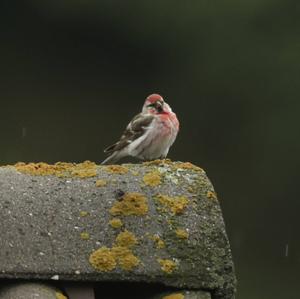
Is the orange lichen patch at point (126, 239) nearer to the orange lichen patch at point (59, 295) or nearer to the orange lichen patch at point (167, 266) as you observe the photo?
the orange lichen patch at point (167, 266)

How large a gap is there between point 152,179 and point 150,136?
3.39 metres

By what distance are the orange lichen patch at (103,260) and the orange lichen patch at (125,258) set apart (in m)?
0.01

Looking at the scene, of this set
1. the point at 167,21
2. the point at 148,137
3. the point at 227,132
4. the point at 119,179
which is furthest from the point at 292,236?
the point at 119,179

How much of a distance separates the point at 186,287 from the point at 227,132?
15.4 m

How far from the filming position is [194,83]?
20.5 meters

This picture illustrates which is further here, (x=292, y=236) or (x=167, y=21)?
(x=167, y=21)

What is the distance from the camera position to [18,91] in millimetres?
20391

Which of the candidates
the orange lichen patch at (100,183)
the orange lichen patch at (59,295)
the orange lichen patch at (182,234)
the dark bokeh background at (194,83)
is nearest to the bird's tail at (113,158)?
the orange lichen patch at (100,183)

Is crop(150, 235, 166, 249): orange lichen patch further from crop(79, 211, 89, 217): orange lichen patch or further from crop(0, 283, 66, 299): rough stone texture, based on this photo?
crop(0, 283, 66, 299): rough stone texture

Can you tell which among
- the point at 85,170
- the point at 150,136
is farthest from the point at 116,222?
the point at 150,136

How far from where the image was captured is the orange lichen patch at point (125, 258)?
4.81 m

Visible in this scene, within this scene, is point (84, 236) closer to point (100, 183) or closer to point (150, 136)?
point (100, 183)

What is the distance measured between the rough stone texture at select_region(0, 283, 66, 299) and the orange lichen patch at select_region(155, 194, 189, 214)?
456 mm

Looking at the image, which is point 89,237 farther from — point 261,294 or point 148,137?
point 261,294
